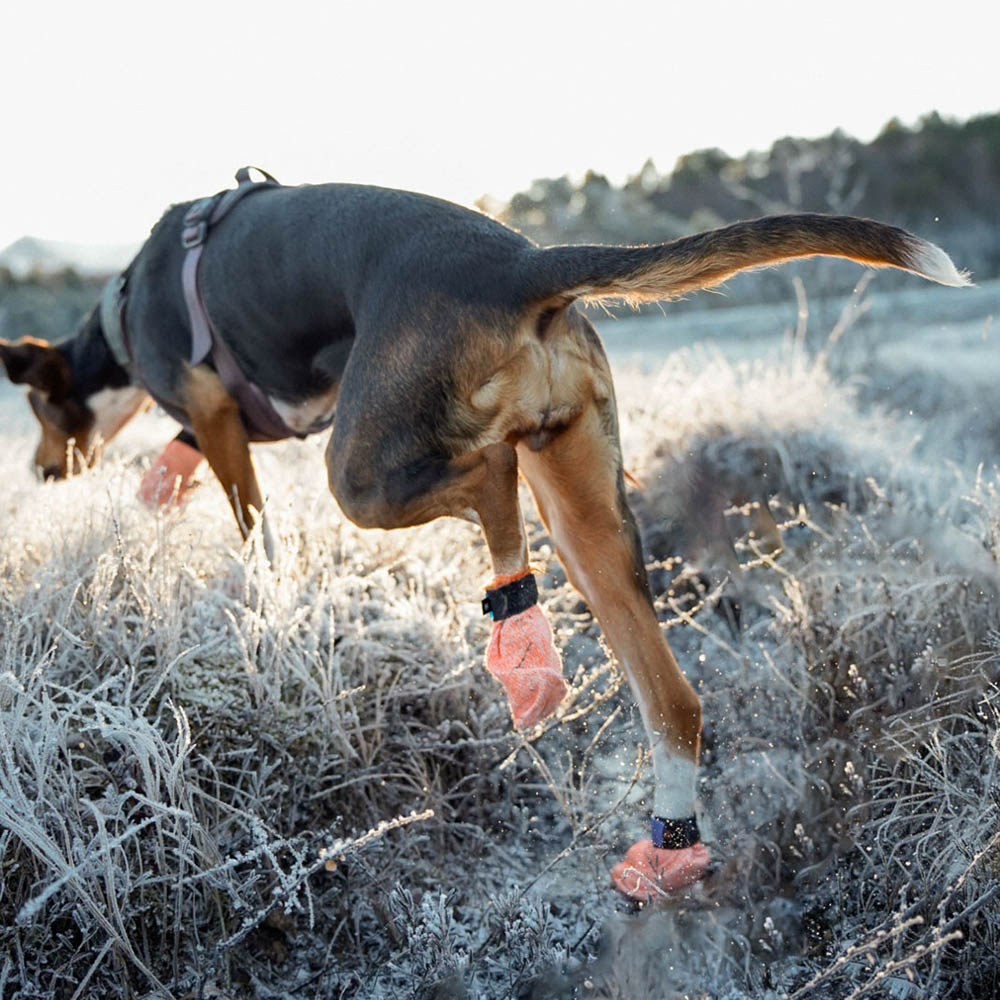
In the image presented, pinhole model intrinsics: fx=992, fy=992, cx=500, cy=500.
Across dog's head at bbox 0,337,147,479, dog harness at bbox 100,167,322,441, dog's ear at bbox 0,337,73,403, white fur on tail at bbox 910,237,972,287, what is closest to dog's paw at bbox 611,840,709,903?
white fur on tail at bbox 910,237,972,287

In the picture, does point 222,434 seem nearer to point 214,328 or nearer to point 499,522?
point 214,328

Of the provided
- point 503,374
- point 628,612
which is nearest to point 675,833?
point 628,612

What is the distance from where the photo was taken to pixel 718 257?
2.36 meters

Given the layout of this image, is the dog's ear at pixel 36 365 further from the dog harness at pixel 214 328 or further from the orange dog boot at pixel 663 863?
the orange dog boot at pixel 663 863

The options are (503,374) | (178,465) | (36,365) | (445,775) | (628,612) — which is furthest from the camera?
(36,365)

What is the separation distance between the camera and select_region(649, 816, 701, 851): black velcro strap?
2.63 meters

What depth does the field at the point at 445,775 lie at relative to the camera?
2.25 meters

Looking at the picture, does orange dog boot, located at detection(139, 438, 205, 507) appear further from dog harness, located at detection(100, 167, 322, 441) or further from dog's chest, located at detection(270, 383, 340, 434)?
dog's chest, located at detection(270, 383, 340, 434)

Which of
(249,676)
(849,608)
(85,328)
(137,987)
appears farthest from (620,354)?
(137,987)

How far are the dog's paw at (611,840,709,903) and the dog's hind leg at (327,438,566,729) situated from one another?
48cm

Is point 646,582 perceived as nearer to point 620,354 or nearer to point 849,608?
point 849,608

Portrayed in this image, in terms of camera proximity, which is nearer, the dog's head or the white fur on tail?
the white fur on tail

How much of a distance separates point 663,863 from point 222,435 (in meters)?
2.13

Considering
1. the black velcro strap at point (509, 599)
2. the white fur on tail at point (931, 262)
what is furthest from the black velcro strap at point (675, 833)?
the white fur on tail at point (931, 262)
